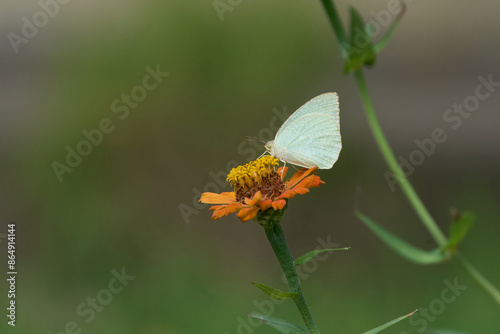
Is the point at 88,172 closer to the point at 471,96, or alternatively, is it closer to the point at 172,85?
the point at 172,85

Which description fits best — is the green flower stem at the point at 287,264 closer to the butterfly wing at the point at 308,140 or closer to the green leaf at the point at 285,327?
the green leaf at the point at 285,327

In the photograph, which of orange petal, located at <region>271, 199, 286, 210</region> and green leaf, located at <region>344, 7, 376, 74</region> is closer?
orange petal, located at <region>271, 199, 286, 210</region>

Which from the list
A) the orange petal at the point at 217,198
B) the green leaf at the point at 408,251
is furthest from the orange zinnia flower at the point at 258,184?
the green leaf at the point at 408,251

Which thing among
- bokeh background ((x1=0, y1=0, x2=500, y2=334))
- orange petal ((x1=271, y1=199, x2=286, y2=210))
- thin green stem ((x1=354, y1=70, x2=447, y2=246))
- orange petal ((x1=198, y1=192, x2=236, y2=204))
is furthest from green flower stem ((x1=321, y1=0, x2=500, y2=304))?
bokeh background ((x1=0, y1=0, x2=500, y2=334))

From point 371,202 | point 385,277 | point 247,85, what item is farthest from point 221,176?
point 385,277

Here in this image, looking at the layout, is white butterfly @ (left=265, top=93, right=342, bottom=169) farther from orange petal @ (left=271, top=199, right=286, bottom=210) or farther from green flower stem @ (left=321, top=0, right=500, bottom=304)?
orange petal @ (left=271, top=199, right=286, bottom=210)

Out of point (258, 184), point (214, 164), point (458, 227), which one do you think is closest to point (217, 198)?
point (258, 184)

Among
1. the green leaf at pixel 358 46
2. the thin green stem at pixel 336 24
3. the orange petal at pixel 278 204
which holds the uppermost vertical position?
the thin green stem at pixel 336 24
